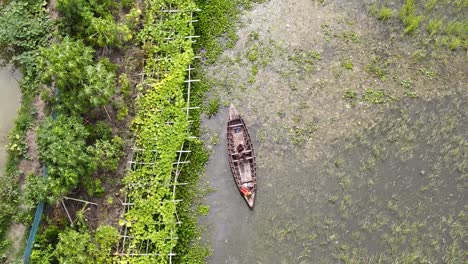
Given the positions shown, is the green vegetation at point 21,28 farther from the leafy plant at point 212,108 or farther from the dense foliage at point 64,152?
the leafy plant at point 212,108

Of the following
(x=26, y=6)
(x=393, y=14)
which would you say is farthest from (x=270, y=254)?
(x=26, y=6)

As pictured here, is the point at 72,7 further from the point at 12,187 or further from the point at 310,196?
the point at 310,196

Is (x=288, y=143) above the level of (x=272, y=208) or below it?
above

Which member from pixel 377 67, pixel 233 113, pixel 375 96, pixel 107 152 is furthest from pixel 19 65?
pixel 377 67

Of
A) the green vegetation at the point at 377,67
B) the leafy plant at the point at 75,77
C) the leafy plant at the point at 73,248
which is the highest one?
the leafy plant at the point at 75,77

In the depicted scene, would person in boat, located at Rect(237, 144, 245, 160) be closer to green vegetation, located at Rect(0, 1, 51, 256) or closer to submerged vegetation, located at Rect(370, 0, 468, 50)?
green vegetation, located at Rect(0, 1, 51, 256)

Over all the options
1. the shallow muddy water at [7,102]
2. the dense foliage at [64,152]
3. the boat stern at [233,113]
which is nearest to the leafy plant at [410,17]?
the boat stern at [233,113]

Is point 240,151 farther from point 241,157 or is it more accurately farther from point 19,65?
point 19,65
